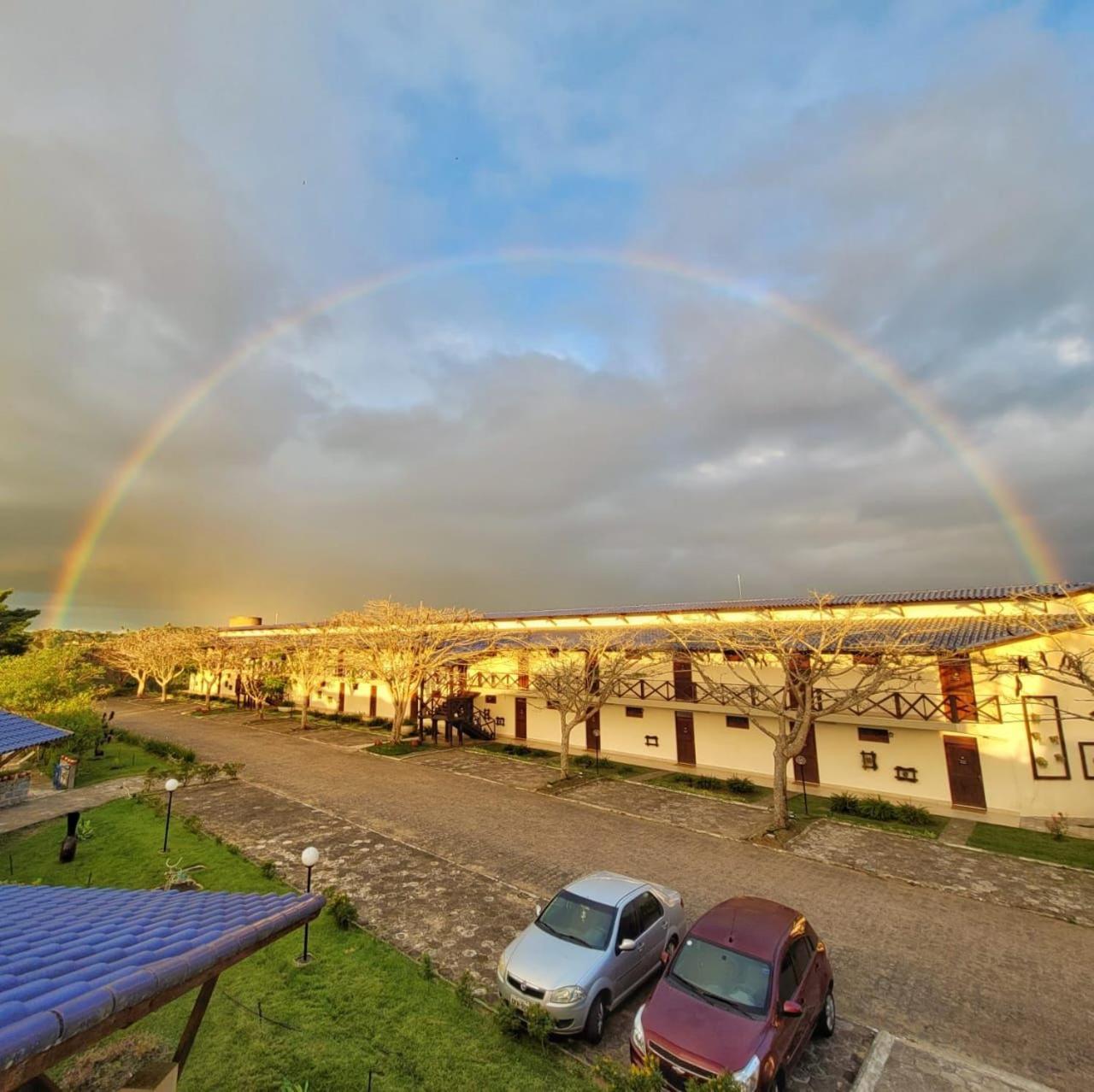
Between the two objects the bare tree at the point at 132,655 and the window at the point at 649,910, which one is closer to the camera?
the window at the point at 649,910

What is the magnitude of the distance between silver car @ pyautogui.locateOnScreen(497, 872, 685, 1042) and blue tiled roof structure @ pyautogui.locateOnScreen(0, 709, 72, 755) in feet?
60.3

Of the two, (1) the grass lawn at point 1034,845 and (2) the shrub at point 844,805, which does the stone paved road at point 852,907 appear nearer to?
(1) the grass lawn at point 1034,845

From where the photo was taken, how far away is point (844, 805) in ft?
69.3

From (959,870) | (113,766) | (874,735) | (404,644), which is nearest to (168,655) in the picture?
(113,766)

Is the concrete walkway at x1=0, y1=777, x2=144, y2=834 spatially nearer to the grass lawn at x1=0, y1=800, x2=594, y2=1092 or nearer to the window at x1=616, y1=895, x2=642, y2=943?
the grass lawn at x1=0, y1=800, x2=594, y2=1092

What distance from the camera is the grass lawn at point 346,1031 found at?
26.2ft

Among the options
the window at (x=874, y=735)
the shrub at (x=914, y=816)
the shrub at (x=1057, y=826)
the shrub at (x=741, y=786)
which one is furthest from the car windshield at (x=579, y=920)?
the window at (x=874, y=735)

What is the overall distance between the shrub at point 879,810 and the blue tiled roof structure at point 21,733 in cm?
2784

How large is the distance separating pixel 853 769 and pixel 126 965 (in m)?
25.7

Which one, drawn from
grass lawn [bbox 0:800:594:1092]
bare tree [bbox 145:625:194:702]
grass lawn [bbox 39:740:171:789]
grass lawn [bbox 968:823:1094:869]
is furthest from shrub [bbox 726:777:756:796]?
bare tree [bbox 145:625:194:702]

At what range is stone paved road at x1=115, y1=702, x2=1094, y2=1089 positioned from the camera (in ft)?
30.8

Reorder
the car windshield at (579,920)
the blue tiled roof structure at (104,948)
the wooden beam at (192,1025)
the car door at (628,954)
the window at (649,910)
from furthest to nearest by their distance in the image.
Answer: the window at (649,910) → the car windshield at (579,920) → the car door at (628,954) → the wooden beam at (192,1025) → the blue tiled roof structure at (104,948)

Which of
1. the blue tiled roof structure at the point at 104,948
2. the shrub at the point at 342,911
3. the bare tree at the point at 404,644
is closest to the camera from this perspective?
the blue tiled roof structure at the point at 104,948

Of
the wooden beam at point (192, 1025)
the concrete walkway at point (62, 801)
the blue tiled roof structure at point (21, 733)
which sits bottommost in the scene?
the concrete walkway at point (62, 801)
